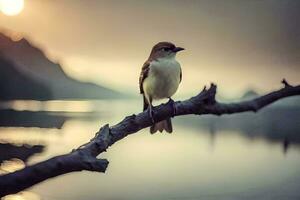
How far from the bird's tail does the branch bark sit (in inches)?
0.4

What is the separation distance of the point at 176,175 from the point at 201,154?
0.25 ft

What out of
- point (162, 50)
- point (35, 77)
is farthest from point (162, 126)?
point (35, 77)

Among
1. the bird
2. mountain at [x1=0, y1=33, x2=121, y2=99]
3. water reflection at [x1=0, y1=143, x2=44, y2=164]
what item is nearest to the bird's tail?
the bird

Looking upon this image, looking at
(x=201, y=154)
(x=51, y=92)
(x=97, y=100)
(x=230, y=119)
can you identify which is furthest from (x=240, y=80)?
(x=51, y=92)

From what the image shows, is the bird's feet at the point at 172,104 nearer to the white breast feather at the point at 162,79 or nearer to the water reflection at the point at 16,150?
the white breast feather at the point at 162,79

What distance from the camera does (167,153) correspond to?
4.42 feet

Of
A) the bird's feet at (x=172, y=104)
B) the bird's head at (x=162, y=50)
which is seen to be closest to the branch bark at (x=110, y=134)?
the bird's feet at (x=172, y=104)

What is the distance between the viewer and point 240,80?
4.55ft

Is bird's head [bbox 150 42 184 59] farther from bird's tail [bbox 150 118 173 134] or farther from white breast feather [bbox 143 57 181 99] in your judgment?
bird's tail [bbox 150 118 173 134]

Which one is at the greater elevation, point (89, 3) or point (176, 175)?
point (89, 3)

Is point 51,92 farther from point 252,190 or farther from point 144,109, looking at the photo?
point 252,190

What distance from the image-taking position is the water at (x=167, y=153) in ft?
4.25

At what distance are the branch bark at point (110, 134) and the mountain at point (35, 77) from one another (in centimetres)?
9

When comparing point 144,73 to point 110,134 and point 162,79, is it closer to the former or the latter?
point 162,79
